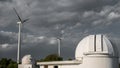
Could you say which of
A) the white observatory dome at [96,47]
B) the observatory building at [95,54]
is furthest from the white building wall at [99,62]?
the white observatory dome at [96,47]

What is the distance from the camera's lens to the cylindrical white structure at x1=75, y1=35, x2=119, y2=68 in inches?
1590

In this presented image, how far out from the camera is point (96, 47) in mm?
41406

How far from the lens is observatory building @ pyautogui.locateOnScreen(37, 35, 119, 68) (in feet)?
132

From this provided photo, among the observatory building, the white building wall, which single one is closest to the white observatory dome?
the observatory building

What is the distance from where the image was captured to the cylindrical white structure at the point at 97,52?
132 ft

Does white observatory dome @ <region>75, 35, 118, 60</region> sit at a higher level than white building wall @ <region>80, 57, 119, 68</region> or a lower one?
higher

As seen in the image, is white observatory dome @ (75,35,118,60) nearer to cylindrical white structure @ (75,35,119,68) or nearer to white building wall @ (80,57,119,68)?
cylindrical white structure @ (75,35,119,68)

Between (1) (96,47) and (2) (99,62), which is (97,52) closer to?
(1) (96,47)

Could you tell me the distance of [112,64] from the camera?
41.2 meters

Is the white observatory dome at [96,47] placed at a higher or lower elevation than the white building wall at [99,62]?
higher

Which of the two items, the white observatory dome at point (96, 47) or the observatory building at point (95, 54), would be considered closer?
the observatory building at point (95, 54)

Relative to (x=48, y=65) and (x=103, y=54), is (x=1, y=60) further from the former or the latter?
(x=103, y=54)

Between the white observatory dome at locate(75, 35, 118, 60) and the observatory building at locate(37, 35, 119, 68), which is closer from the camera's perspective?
the observatory building at locate(37, 35, 119, 68)

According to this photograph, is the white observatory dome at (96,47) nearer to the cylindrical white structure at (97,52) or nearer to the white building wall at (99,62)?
the cylindrical white structure at (97,52)
